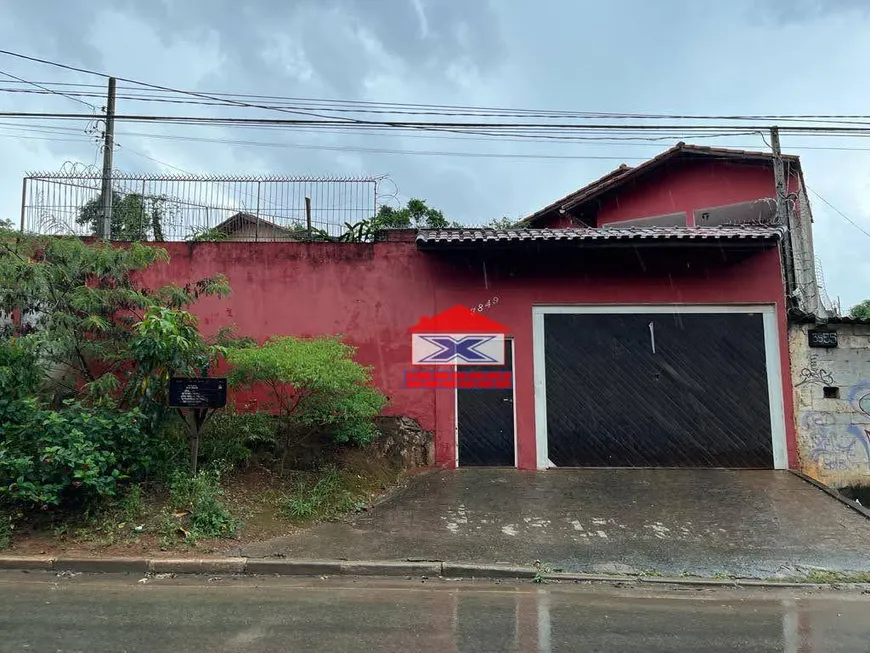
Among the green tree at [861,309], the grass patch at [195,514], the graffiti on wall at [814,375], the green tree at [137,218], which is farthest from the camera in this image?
the green tree at [861,309]

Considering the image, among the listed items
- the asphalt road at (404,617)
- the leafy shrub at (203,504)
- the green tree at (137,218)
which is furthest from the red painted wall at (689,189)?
the leafy shrub at (203,504)

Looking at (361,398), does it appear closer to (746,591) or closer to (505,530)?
(505,530)

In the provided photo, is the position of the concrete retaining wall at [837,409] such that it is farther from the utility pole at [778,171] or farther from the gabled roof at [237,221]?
the gabled roof at [237,221]

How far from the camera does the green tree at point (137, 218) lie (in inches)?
373

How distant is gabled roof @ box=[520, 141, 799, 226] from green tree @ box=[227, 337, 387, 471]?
8051 millimetres

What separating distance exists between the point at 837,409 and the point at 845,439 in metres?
0.46

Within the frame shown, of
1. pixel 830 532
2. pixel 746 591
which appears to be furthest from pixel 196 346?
pixel 830 532

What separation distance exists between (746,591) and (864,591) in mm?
1097

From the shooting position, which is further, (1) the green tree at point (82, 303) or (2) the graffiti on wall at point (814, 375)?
(2) the graffiti on wall at point (814, 375)

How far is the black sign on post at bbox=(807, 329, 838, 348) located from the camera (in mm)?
8820

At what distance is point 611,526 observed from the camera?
258 inches

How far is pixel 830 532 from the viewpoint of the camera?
6461mm

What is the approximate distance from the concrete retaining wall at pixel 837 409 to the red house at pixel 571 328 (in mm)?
269

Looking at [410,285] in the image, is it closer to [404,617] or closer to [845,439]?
[404,617]
